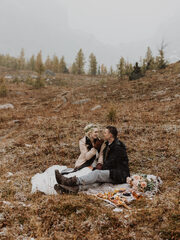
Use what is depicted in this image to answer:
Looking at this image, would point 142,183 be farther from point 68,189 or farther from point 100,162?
point 68,189

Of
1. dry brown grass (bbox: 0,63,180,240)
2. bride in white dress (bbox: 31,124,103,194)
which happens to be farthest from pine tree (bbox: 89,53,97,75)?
bride in white dress (bbox: 31,124,103,194)

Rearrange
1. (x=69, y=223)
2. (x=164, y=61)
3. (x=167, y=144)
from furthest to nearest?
(x=164, y=61), (x=167, y=144), (x=69, y=223)

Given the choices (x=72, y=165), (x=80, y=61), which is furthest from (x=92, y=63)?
(x=72, y=165)

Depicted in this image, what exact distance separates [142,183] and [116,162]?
3.53ft

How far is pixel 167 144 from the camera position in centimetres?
854

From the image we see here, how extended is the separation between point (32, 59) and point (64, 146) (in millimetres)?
106010

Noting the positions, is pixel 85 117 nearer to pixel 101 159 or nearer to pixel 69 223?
pixel 101 159

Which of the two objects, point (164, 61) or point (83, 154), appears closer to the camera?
point (83, 154)

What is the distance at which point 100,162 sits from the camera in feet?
19.9

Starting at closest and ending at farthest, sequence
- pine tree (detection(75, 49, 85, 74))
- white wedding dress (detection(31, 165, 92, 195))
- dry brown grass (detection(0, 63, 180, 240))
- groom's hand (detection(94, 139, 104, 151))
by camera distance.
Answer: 1. dry brown grass (detection(0, 63, 180, 240))
2. white wedding dress (detection(31, 165, 92, 195))
3. groom's hand (detection(94, 139, 104, 151))
4. pine tree (detection(75, 49, 85, 74))

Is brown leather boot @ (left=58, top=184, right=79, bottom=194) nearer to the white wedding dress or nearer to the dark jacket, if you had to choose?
the white wedding dress

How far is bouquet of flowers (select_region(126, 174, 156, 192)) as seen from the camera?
4.91 metres

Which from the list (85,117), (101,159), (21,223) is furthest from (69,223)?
(85,117)

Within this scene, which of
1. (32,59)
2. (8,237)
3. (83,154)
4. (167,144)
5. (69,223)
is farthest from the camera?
(32,59)
